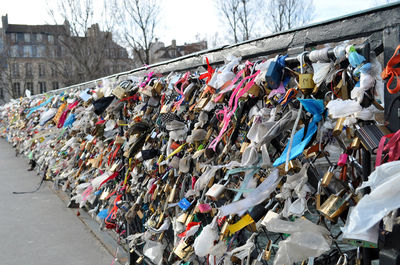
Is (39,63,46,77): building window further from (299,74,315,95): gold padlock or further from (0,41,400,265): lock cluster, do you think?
(299,74,315,95): gold padlock

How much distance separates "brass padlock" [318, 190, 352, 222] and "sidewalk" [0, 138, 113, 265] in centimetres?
299

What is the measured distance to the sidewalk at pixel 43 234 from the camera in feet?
14.0

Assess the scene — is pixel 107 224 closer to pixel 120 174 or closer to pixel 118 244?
pixel 118 244

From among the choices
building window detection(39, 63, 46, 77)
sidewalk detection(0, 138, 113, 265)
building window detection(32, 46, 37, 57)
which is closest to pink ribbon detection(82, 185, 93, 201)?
sidewalk detection(0, 138, 113, 265)

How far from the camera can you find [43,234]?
5.09 m

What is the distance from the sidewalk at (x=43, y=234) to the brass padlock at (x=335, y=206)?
2986 millimetres

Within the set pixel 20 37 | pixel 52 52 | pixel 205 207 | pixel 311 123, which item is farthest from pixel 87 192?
pixel 20 37

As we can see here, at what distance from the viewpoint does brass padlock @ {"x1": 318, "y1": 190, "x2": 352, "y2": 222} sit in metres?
1.50

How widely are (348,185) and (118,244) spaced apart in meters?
3.11

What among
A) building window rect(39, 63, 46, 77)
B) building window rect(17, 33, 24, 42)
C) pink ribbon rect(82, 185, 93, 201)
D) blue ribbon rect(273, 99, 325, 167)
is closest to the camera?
blue ribbon rect(273, 99, 325, 167)

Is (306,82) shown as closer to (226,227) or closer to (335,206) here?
A: (335,206)

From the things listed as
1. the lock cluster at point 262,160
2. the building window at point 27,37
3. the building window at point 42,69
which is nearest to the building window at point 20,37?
the building window at point 27,37

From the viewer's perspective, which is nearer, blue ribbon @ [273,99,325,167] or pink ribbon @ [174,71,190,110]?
blue ribbon @ [273,99,325,167]

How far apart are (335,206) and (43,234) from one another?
4386mm
